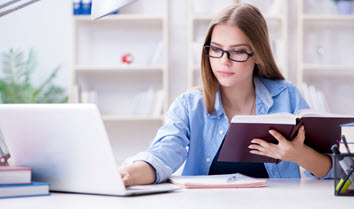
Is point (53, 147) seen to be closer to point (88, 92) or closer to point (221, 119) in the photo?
point (221, 119)

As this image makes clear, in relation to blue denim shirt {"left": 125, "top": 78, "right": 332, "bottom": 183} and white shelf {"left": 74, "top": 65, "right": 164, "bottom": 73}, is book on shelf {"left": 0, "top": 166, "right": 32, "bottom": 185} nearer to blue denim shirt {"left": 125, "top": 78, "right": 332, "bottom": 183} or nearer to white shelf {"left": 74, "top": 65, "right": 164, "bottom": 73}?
blue denim shirt {"left": 125, "top": 78, "right": 332, "bottom": 183}

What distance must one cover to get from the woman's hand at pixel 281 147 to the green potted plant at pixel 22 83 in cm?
268

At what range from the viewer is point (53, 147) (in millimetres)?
1224

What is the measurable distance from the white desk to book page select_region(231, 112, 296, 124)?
188 millimetres

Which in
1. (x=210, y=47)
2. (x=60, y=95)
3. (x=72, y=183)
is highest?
(x=210, y=47)

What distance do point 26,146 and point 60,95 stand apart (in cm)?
297

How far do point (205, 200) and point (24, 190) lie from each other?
0.42 metres

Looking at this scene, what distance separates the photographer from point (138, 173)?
4.57ft

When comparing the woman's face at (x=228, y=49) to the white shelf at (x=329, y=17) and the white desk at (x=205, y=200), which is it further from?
the white shelf at (x=329, y=17)

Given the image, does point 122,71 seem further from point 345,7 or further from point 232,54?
point 232,54

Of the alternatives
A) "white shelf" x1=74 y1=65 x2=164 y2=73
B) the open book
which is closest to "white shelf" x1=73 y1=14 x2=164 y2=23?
"white shelf" x1=74 y1=65 x2=164 y2=73

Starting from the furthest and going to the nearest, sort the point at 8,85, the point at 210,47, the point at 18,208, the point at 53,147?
the point at 8,85 < the point at 210,47 < the point at 53,147 < the point at 18,208

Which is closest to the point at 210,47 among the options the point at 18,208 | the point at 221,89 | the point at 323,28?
the point at 221,89

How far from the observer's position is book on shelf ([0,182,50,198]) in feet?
3.88
